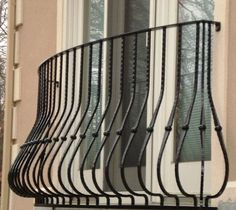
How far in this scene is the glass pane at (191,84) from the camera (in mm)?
5590

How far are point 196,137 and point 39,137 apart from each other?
143 centimetres

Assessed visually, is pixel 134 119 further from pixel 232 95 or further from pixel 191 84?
pixel 232 95

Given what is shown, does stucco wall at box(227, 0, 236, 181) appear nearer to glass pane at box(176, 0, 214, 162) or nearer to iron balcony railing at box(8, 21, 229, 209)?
iron balcony railing at box(8, 21, 229, 209)

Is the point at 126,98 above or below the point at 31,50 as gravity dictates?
below

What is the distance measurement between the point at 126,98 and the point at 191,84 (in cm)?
101

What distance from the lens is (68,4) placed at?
7684mm

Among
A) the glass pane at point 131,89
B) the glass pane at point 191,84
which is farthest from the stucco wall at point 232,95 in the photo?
the glass pane at point 131,89

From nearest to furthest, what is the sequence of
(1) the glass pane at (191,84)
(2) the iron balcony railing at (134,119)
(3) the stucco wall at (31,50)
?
(2) the iron balcony railing at (134,119) < (1) the glass pane at (191,84) < (3) the stucco wall at (31,50)

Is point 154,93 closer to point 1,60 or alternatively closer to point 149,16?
point 149,16

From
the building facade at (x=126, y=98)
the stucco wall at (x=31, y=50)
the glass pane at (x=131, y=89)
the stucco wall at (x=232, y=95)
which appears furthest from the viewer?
the stucco wall at (x=31, y=50)

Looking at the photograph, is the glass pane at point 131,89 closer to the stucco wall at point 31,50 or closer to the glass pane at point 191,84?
the glass pane at point 191,84

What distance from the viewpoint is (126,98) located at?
21.8ft

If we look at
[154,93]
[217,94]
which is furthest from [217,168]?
[154,93]

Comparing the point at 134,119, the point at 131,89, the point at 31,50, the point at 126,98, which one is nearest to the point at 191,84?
the point at 131,89
